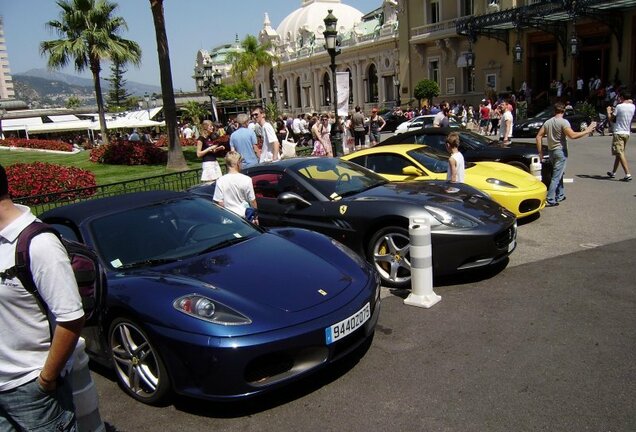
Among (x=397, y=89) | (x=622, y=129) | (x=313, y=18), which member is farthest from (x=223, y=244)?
(x=313, y=18)

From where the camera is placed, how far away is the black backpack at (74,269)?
204 centimetres

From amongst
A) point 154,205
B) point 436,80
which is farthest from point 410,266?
point 436,80

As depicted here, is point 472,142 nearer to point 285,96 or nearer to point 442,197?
point 442,197

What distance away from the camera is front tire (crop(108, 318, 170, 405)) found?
363 centimetres

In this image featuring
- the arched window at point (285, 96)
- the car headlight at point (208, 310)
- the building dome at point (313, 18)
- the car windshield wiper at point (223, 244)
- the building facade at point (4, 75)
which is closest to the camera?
the car headlight at point (208, 310)

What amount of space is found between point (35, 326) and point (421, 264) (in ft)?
12.1

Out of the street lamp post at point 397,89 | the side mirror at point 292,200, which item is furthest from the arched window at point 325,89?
the side mirror at point 292,200

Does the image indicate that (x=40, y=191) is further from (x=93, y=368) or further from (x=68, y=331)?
(x=68, y=331)

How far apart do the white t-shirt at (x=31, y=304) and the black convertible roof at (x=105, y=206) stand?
97.1 inches

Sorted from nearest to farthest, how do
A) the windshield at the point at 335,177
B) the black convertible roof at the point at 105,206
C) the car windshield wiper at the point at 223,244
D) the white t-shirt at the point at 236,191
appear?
the car windshield wiper at the point at 223,244, the black convertible roof at the point at 105,206, the white t-shirt at the point at 236,191, the windshield at the point at 335,177

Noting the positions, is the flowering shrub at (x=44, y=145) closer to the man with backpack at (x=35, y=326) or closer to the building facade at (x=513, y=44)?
the building facade at (x=513, y=44)

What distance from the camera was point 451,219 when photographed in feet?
18.4

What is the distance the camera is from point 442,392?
359 centimetres

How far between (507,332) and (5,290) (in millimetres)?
3691
